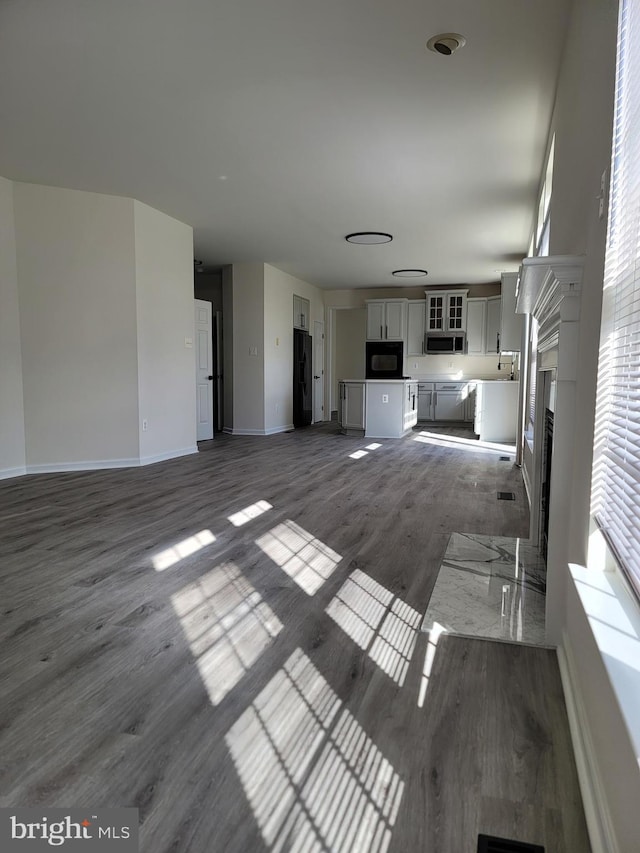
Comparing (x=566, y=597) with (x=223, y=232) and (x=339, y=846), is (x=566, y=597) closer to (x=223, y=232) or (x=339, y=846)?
(x=339, y=846)

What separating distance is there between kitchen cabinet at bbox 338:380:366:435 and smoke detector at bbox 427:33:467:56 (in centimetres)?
569

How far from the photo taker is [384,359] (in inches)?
438

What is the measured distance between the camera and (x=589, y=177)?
72.4 inches

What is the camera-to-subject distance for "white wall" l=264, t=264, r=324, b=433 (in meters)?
8.72

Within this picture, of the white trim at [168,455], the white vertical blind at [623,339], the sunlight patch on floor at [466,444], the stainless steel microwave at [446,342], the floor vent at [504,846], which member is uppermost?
the stainless steel microwave at [446,342]

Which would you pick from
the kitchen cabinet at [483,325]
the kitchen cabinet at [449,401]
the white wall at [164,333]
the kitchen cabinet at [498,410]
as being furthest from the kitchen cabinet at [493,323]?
the white wall at [164,333]

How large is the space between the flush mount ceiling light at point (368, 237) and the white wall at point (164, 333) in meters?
2.01

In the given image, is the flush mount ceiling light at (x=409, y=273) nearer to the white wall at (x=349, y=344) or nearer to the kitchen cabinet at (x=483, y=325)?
the kitchen cabinet at (x=483, y=325)

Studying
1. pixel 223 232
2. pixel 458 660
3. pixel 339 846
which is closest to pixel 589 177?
pixel 458 660

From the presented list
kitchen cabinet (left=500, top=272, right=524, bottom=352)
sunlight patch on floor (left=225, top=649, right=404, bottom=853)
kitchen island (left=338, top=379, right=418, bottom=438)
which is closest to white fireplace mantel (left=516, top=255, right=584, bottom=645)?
sunlight patch on floor (left=225, top=649, right=404, bottom=853)

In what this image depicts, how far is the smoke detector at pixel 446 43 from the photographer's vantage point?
2.96 meters

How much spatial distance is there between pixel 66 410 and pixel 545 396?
458 centimetres

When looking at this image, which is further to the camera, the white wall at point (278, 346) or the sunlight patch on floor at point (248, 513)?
the white wall at point (278, 346)

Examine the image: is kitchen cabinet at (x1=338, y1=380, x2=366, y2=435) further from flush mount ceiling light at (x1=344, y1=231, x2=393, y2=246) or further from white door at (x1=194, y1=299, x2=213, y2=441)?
flush mount ceiling light at (x1=344, y1=231, x2=393, y2=246)
